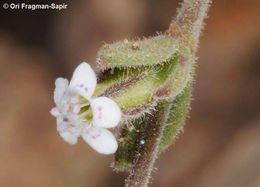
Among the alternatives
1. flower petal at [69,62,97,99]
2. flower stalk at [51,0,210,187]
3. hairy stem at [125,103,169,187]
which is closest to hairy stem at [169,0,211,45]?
flower stalk at [51,0,210,187]

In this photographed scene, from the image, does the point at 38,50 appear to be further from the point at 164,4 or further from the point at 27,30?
the point at 164,4

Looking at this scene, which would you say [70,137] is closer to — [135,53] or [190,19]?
[135,53]

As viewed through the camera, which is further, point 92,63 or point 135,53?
point 92,63

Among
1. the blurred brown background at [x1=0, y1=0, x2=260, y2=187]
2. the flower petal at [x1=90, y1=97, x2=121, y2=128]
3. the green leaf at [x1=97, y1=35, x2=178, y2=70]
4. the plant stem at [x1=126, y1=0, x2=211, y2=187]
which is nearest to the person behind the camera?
the flower petal at [x1=90, y1=97, x2=121, y2=128]

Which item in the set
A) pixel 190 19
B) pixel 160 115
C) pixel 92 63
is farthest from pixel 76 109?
pixel 92 63

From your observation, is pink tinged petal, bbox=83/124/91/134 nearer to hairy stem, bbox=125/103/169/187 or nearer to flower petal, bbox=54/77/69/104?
flower petal, bbox=54/77/69/104

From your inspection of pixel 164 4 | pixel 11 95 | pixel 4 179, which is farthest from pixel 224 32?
pixel 4 179

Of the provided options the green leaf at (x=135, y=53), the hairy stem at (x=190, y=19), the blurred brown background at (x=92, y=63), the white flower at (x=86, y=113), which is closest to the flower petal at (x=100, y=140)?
the white flower at (x=86, y=113)

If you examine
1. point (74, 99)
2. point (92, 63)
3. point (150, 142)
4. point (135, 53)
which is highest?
point (135, 53)

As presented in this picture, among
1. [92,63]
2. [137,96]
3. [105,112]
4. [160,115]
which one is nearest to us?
[105,112]

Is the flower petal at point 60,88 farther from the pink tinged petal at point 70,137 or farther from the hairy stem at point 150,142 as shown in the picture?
the hairy stem at point 150,142
